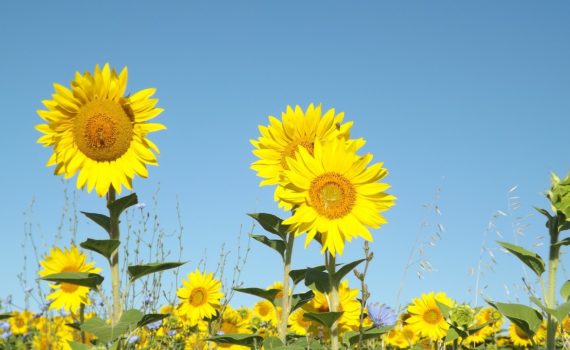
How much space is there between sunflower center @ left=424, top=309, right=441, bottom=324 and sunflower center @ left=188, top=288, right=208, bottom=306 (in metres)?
2.05

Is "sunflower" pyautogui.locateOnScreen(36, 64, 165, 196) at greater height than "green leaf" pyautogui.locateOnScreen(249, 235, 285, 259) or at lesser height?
greater

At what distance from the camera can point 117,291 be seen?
350 centimetres

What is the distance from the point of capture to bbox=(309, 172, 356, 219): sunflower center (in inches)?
135

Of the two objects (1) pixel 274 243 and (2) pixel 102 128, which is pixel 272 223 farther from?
(2) pixel 102 128

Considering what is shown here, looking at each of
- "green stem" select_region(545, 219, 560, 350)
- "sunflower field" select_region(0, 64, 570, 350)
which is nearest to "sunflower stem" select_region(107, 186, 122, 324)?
"sunflower field" select_region(0, 64, 570, 350)

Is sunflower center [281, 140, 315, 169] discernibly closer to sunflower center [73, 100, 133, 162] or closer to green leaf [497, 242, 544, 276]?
sunflower center [73, 100, 133, 162]

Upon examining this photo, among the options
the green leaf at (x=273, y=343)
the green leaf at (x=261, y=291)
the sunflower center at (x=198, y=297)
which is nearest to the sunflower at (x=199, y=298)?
the sunflower center at (x=198, y=297)

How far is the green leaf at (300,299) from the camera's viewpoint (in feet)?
12.4

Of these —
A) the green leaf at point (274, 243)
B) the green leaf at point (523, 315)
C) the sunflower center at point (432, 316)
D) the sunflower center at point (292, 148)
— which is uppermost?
the sunflower center at point (292, 148)

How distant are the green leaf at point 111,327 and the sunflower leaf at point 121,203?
1.75ft

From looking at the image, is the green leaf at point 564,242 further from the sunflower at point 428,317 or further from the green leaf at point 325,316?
the sunflower at point 428,317

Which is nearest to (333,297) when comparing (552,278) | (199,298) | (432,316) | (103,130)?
(552,278)

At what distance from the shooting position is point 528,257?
117 inches

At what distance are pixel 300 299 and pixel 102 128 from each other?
1.53 meters
